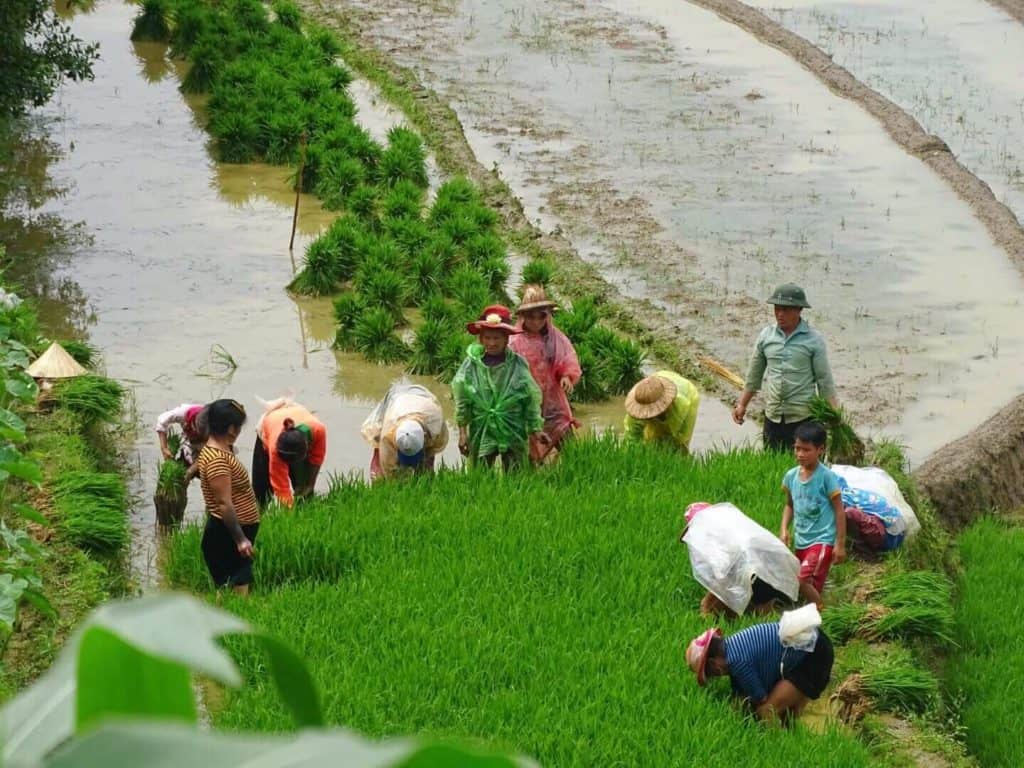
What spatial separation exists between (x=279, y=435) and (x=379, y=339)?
3.12 metres

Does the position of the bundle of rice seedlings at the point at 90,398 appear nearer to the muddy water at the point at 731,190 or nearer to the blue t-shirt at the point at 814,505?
the blue t-shirt at the point at 814,505

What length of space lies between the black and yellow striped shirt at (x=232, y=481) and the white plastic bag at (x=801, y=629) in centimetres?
204

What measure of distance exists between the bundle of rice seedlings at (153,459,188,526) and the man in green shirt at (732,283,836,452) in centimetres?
259

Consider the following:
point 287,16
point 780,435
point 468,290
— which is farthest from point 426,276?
point 287,16

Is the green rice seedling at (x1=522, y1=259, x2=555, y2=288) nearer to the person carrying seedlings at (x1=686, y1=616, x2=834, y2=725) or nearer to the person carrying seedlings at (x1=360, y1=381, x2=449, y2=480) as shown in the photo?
the person carrying seedlings at (x1=360, y1=381, x2=449, y2=480)

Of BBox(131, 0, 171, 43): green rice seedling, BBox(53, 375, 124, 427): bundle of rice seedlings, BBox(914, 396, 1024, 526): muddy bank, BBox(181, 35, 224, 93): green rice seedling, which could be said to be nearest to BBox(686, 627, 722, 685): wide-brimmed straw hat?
BBox(914, 396, 1024, 526): muddy bank

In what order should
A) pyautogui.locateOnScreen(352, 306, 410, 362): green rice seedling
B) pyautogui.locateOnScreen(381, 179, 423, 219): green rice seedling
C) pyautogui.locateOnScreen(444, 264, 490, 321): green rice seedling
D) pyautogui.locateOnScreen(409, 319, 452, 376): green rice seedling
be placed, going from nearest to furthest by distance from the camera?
pyautogui.locateOnScreen(409, 319, 452, 376): green rice seedling → pyautogui.locateOnScreen(352, 306, 410, 362): green rice seedling → pyautogui.locateOnScreen(444, 264, 490, 321): green rice seedling → pyautogui.locateOnScreen(381, 179, 423, 219): green rice seedling

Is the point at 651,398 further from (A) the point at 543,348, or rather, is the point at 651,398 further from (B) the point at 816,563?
(B) the point at 816,563

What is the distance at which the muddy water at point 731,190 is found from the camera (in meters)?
10.1

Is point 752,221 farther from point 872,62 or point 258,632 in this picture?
point 258,632

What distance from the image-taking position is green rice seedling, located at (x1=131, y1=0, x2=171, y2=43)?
1692 centimetres

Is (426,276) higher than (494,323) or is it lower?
lower

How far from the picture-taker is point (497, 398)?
6.97 m

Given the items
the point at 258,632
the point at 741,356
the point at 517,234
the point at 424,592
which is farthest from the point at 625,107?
the point at 258,632
